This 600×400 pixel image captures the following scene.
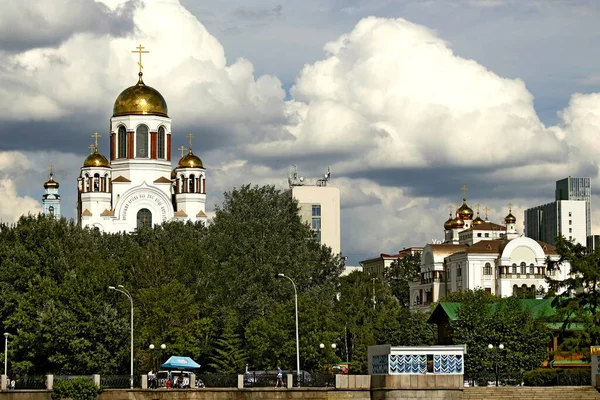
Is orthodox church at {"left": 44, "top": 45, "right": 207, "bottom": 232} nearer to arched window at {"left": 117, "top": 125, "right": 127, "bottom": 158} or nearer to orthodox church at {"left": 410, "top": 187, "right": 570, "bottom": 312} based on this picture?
arched window at {"left": 117, "top": 125, "right": 127, "bottom": 158}

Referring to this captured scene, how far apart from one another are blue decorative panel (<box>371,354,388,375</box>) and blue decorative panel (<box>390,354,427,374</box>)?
0.43 m

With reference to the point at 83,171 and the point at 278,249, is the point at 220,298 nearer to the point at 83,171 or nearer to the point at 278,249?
the point at 278,249

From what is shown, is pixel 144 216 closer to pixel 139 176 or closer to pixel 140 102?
pixel 139 176

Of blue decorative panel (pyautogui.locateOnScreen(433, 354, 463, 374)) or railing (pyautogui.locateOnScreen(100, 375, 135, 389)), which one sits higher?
blue decorative panel (pyautogui.locateOnScreen(433, 354, 463, 374))

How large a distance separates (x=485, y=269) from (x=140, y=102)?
124ft

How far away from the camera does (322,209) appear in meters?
154

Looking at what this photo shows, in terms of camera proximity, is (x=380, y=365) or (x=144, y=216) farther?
(x=144, y=216)

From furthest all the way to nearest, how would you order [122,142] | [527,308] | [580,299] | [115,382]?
1. [122,142]
2. [527,308]
3. [580,299]
4. [115,382]

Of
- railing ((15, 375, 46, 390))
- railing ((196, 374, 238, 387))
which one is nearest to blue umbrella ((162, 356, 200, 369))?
railing ((196, 374, 238, 387))

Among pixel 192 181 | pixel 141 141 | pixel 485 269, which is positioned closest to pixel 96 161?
pixel 141 141

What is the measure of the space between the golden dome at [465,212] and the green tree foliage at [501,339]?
84987mm

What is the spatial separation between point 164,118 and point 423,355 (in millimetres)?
78981

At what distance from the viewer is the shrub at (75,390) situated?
5453cm

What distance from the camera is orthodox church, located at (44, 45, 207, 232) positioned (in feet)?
407
